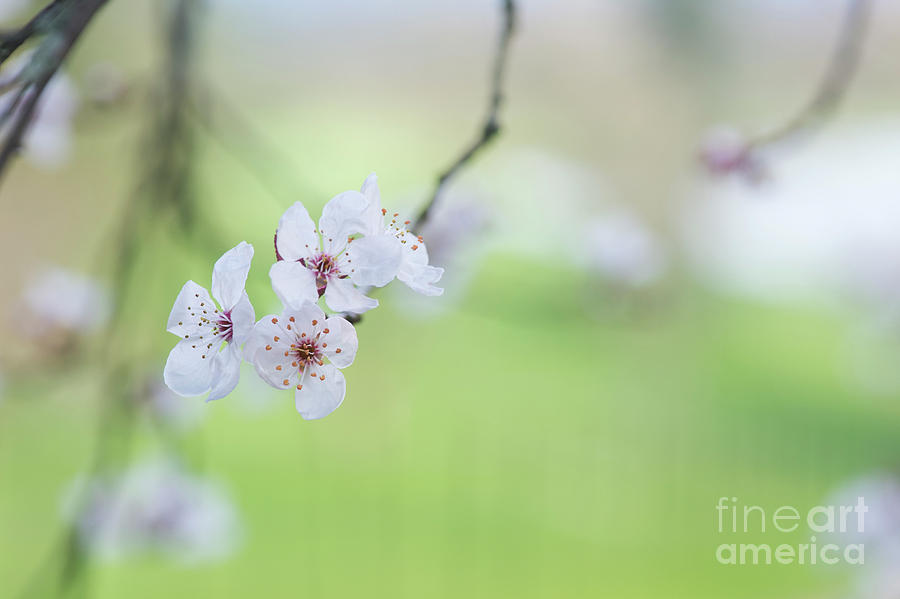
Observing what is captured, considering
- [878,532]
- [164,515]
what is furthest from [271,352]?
[878,532]

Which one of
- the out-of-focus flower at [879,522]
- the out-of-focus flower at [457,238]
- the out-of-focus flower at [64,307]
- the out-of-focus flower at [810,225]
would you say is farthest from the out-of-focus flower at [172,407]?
the out-of-focus flower at [810,225]

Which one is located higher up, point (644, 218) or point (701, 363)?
point (644, 218)

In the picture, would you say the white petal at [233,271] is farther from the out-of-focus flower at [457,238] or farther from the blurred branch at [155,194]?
the out-of-focus flower at [457,238]

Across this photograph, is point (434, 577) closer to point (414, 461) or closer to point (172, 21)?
point (414, 461)

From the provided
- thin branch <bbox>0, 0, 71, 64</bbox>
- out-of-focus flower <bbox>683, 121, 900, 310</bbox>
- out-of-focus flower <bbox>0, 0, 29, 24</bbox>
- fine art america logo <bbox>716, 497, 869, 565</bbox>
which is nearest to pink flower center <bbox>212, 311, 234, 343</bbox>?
thin branch <bbox>0, 0, 71, 64</bbox>

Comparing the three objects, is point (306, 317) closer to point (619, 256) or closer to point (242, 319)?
point (242, 319)

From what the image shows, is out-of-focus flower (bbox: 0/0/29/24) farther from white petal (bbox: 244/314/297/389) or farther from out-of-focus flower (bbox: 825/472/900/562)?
out-of-focus flower (bbox: 825/472/900/562)

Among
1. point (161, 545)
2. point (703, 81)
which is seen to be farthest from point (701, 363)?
point (161, 545)
